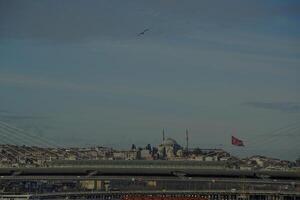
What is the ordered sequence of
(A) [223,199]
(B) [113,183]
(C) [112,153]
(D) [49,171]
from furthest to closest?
(C) [112,153] < (B) [113,183] < (A) [223,199] < (D) [49,171]

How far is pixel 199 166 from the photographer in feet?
338

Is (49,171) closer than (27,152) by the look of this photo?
Yes

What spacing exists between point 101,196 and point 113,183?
17.8 meters

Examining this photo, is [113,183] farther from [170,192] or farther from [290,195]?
[290,195]

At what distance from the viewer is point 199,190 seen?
365 ft

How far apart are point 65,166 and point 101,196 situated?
8310 mm

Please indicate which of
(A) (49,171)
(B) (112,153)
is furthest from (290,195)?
(B) (112,153)

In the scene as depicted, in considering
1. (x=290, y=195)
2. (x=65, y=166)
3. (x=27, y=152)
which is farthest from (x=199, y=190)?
(x=27, y=152)

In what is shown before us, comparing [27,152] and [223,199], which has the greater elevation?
[27,152]

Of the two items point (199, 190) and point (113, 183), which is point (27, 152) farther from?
point (199, 190)

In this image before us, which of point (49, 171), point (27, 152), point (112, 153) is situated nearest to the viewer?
point (49, 171)

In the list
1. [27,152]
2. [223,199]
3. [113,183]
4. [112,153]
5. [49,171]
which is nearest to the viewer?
[49,171]

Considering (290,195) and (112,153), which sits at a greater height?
(112,153)

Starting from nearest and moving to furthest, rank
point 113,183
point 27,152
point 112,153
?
1. point 113,183
2. point 27,152
3. point 112,153
